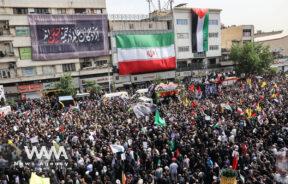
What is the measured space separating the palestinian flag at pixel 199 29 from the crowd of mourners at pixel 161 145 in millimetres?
37448

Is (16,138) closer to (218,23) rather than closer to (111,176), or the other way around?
(111,176)

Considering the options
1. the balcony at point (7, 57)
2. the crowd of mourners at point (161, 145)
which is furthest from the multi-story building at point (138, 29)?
the crowd of mourners at point (161, 145)

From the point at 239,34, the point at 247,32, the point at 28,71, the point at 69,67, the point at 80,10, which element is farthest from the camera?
the point at 247,32

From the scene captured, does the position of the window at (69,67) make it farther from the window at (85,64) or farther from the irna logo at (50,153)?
the irna logo at (50,153)

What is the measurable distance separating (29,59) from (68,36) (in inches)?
227

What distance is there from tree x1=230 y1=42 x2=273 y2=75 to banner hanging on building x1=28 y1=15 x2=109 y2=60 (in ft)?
74.3

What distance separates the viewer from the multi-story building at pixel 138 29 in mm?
53531

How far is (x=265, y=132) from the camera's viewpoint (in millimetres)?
18781

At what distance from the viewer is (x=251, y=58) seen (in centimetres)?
6066

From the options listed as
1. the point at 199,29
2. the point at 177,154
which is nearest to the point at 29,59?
the point at 199,29

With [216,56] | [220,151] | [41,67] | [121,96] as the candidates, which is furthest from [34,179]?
[216,56]

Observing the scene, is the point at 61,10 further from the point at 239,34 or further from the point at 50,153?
the point at 239,34

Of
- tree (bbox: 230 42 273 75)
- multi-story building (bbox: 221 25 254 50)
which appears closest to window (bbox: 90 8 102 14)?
tree (bbox: 230 42 273 75)

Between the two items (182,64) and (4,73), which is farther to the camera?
(182,64)
